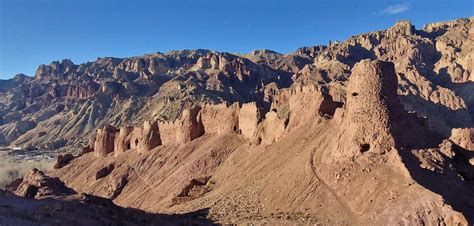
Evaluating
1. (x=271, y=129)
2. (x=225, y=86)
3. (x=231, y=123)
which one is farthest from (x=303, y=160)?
(x=225, y=86)

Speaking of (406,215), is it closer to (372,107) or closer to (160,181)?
(372,107)

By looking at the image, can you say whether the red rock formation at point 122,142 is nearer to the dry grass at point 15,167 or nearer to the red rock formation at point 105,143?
the red rock formation at point 105,143

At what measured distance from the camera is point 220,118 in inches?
2176

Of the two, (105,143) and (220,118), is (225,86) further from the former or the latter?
(220,118)

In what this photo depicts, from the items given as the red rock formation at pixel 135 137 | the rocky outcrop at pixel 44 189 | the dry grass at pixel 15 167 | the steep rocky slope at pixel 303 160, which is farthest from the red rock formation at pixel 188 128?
the dry grass at pixel 15 167

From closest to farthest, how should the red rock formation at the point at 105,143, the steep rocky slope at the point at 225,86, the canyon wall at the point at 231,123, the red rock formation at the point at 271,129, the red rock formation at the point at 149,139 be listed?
the canyon wall at the point at 231,123 < the red rock formation at the point at 271,129 < the red rock formation at the point at 149,139 < the red rock formation at the point at 105,143 < the steep rocky slope at the point at 225,86

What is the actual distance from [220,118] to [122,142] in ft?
64.2

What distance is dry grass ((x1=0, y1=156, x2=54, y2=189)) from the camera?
90456mm

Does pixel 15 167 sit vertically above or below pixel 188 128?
below

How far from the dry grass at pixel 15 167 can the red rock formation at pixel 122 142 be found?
80.0 ft

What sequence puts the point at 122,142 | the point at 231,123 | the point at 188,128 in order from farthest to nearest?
the point at 122,142
the point at 188,128
the point at 231,123

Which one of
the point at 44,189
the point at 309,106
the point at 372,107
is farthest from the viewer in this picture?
the point at 309,106

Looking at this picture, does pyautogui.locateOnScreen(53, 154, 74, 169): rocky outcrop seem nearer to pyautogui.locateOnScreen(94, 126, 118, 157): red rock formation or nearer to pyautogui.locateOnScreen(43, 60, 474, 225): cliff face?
pyautogui.locateOnScreen(94, 126, 118, 157): red rock formation

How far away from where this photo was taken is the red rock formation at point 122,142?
227 feet
